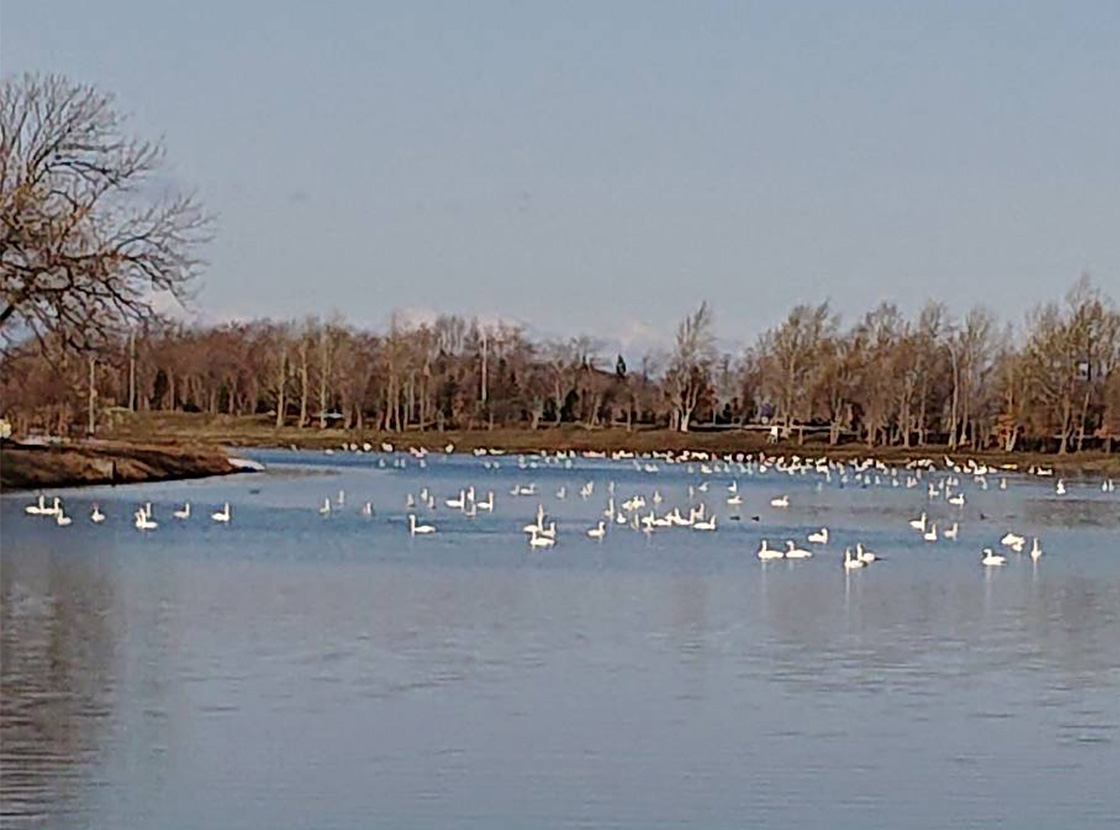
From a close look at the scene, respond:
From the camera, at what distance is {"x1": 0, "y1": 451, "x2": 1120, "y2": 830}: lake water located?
10.9 m

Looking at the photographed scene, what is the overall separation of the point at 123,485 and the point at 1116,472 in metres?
40.8

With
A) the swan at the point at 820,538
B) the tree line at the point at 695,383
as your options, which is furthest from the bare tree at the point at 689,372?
the swan at the point at 820,538

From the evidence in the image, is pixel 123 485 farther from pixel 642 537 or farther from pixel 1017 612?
pixel 1017 612

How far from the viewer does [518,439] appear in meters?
94.6

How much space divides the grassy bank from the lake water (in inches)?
2269

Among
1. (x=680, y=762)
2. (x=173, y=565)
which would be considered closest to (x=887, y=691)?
(x=680, y=762)

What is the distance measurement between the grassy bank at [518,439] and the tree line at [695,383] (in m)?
1.90

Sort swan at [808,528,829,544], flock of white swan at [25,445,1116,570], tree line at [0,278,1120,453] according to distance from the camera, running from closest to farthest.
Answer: flock of white swan at [25,445,1116,570], swan at [808,528,829,544], tree line at [0,278,1120,453]

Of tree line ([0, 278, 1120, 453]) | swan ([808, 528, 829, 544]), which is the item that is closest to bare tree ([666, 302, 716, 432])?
tree line ([0, 278, 1120, 453])

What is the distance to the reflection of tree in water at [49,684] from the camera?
10.7 m

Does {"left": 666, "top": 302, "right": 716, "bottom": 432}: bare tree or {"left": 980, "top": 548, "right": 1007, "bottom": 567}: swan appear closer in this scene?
{"left": 980, "top": 548, "right": 1007, "bottom": 567}: swan

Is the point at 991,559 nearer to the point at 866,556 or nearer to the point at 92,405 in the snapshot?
the point at 866,556

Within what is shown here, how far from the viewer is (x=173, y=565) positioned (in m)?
24.9

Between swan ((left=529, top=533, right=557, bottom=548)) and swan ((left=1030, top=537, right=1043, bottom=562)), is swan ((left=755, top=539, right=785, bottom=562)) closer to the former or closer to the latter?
swan ((left=529, top=533, right=557, bottom=548))
